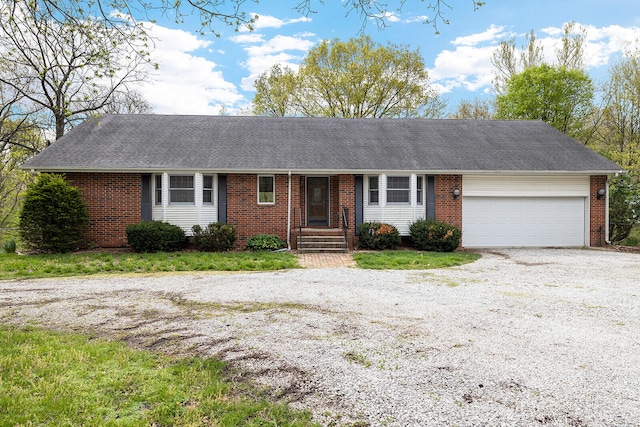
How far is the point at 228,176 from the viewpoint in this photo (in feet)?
44.8

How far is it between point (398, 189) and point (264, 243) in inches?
198

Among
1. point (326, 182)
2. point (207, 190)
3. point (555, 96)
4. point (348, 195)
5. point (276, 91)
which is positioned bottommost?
point (348, 195)

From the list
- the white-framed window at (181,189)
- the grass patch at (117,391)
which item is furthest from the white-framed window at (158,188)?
the grass patch at (117,391)

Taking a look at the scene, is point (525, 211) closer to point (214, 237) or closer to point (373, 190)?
point (373, 190)

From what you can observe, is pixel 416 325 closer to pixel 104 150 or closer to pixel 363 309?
pixel 363 309

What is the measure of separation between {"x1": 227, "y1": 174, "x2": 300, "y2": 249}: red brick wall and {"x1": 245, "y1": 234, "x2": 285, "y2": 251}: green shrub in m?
0.44

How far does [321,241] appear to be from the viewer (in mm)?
13125

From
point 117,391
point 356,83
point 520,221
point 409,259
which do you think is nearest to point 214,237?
point 409,259

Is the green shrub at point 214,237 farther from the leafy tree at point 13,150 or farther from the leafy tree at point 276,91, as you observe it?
the leafy tree at point 276,91

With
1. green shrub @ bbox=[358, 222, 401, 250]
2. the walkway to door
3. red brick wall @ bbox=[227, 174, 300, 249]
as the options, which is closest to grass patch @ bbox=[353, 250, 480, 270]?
the walkway to door

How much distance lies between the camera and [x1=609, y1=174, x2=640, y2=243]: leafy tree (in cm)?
1476

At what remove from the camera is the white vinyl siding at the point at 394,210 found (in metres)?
13.9

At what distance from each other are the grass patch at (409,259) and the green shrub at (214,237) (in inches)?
161

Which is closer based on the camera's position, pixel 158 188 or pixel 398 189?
pixel 158 188
